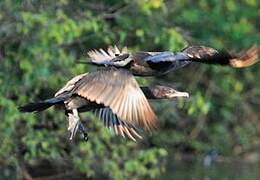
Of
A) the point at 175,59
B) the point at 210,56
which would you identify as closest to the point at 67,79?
the point at 210,56

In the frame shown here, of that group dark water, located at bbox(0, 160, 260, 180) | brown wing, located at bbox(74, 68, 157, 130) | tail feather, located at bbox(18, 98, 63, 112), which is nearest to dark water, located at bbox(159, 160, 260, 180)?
dark water, located at bbox(0, 160, 260, 180)

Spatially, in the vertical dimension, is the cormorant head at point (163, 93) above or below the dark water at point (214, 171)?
above

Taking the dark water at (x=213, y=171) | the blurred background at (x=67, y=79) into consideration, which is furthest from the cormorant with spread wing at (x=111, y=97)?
the dark water at (x=213, y=171)

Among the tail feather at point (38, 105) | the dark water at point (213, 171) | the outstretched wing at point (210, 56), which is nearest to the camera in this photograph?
the outstretched wing at point (210, 56)

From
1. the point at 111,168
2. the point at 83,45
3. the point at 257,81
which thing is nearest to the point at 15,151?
the point at 111,168

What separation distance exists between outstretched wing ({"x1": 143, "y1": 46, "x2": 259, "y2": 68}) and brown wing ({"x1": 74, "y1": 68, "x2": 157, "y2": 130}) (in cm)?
24

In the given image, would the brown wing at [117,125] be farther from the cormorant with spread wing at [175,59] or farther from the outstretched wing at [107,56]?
the cormorant with spread wing at [175,59]

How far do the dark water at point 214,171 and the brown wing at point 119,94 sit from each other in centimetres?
494

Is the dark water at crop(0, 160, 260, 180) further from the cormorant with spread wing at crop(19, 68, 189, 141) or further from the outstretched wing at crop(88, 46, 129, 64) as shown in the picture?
the cormorant with spread wing at crop(19, 68, 189, 141)

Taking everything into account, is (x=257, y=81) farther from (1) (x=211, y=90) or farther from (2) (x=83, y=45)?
(2) (x=83, y=45)

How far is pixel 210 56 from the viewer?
267 inches

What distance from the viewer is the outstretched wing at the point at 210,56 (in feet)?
21.6

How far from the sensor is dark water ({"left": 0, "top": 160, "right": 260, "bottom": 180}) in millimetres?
11562

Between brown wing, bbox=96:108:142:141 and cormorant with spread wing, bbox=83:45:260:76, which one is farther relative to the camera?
brown wing, bbox=96:108:142:141
